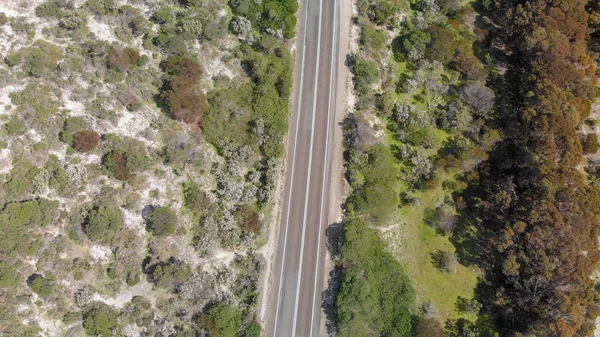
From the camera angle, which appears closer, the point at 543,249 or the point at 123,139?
the point at 543,249

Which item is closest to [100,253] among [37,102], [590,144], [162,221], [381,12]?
[162,221]

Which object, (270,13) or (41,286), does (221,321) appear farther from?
(270,13)

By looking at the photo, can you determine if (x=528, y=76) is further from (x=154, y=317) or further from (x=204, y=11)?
(x=154, y=317)

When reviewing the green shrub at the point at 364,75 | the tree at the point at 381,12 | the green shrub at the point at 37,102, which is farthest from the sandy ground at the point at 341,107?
the green shrub at the point at 37,102

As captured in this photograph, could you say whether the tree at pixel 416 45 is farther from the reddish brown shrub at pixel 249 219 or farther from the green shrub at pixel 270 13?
the reddish brown shrub at pixel 249 219

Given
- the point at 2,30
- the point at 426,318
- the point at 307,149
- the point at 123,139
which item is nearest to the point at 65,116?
the point at 123,139

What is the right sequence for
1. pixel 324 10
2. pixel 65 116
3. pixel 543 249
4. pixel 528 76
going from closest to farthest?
pixel 543 249 < pixel 65 116 < pixel 528 76 < pixel 324 10

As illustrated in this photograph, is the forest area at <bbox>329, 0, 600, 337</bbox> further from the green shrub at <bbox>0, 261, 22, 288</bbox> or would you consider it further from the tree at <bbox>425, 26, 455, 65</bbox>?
the green shrub at <bbox>0, 261, 22, 288</bbox>
